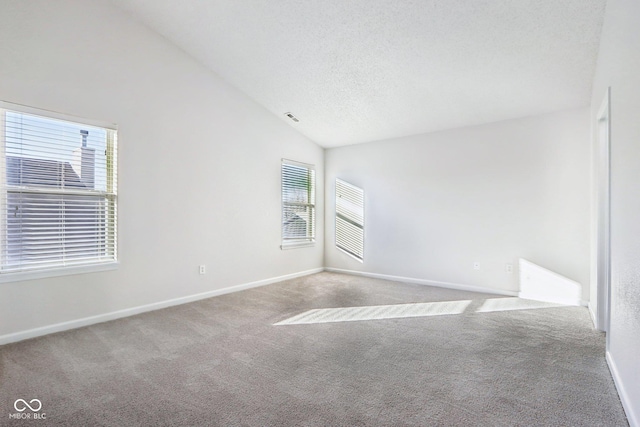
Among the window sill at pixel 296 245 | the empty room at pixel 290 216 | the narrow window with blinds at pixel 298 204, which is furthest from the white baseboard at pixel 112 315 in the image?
the narrow window with blinds at pixel 298 204

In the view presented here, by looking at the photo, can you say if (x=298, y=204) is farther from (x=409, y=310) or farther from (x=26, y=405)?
(x=26, y=405)

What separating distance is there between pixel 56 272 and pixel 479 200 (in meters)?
5.25

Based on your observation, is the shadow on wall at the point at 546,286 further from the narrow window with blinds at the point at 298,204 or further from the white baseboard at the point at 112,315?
the white baseboard at the point at 112,315

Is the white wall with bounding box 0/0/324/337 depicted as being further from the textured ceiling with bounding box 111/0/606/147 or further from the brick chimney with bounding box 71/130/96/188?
the textured ceiling with bounding box 111/0/606/147

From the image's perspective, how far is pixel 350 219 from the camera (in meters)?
6.15

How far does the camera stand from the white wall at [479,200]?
4.13 metres

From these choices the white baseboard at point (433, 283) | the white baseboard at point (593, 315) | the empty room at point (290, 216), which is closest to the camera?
the empty room at point (290, 216)

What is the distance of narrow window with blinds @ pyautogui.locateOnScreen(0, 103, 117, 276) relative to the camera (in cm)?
291

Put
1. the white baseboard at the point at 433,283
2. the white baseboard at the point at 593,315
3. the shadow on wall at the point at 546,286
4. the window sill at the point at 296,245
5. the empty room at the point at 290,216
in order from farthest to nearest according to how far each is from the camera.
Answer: the window sill at the point at 296,245
the white baseboard at the point at 433,283
the shadow on wall at the point at 546,286
the white baseboard at the point at 593,315
the empty room at the point at 290,216

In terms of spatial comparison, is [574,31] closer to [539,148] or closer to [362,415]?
[539,148]

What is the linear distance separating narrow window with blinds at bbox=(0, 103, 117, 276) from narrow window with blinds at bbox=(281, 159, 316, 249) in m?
2.72

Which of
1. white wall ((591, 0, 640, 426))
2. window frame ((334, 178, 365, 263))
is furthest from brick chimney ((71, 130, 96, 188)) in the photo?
white wall ((591, 0, 640, 426))

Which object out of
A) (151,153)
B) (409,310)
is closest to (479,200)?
(409,310)

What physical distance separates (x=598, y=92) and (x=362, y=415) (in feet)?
12.0
